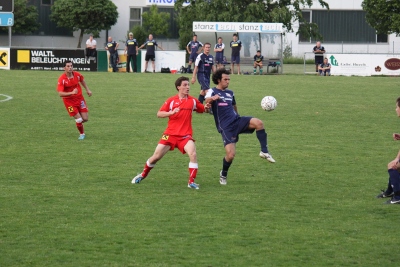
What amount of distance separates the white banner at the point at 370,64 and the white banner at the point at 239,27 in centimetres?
407

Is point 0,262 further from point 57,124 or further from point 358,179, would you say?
point 57,124

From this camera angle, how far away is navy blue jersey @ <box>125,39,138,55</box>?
38.4 metres

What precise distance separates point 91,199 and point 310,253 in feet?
11.6

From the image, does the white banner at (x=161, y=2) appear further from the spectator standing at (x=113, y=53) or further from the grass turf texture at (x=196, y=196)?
the grass turf texture at (x=196, y=196)

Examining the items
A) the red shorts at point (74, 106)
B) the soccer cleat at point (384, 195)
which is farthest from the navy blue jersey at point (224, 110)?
the red shorts at point (74, 106)

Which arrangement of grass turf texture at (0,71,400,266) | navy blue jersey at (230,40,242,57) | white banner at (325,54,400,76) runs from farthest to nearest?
white banner at (325,54,400,76) < navy blue jersey at (230,40,242,57) < grass turf texture at (0,71,400,266)

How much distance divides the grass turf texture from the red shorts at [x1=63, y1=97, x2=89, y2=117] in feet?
1.97

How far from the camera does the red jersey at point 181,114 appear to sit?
1079cm

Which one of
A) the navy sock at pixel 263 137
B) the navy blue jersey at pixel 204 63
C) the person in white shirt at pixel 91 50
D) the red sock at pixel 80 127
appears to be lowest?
the red sock at pixel 80 127

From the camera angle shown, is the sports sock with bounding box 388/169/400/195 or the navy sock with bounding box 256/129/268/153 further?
the navy sock with bounding box 256/129/268/153

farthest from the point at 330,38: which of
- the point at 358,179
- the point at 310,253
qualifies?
the point at 310,253

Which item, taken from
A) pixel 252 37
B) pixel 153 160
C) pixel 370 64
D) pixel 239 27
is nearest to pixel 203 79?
pixel 153 160

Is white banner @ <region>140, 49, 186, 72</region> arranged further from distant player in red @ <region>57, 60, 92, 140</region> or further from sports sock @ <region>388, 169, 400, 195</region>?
sports sock @ <region>388, 169, 400, 195</region>

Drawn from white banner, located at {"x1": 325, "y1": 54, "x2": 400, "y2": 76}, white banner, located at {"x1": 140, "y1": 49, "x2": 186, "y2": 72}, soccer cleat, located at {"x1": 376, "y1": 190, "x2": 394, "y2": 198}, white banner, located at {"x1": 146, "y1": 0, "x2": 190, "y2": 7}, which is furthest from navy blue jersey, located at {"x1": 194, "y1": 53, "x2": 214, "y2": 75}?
white banner, located at {"x1": 146, "y1": 0, "x2": 190, "y2": 7}
